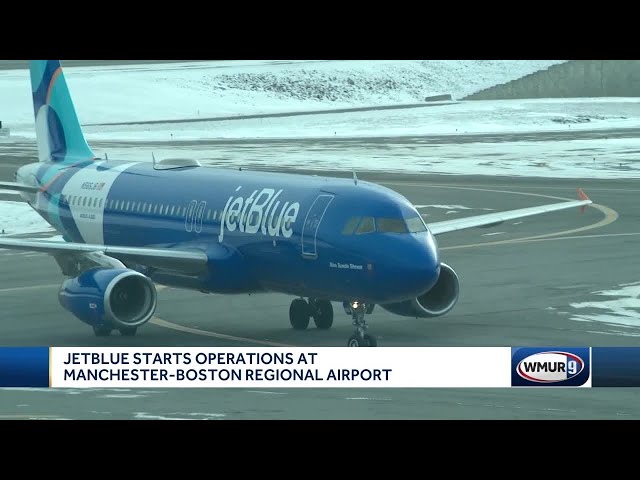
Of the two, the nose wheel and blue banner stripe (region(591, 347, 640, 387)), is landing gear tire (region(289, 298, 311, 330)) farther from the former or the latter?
blue banner stripe (region(591, 347, 640, 387))

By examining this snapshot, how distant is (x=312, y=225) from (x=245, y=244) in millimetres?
2546

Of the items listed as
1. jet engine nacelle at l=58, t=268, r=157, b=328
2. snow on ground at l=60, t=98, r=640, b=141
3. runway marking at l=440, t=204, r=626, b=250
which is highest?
snow on ground at l=60, t=98, r=640, b=141

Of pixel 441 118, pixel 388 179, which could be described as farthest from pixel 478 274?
pixel 441 118

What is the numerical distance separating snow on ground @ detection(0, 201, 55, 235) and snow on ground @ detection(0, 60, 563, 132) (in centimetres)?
6009

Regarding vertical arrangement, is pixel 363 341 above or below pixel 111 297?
below

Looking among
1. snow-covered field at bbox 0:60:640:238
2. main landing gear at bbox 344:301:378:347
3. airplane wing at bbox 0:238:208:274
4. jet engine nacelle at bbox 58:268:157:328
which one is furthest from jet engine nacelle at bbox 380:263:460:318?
snow-covered field at bbox 0:60:640:238

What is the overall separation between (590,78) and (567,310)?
12606cm

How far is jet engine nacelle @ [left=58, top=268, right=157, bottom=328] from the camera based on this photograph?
116ft

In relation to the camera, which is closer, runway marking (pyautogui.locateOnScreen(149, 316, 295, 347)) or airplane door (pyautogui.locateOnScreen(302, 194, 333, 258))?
airplane door (pyautogui.locateOnScreen(302, 194, 333, 258))

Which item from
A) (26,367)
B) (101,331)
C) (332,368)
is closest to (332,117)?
(101,331)

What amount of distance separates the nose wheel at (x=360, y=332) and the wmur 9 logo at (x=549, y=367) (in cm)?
1129

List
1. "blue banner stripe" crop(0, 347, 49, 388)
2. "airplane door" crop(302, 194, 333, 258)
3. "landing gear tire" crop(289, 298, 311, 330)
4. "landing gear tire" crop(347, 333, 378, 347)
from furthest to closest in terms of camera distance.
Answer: "landing gear tire" crop(289, 298, 311, 330) < "airplane door" crop(302, 194, 333, 258) < "landing gear tire" crop(347, 333, 378, 347) < "blue banner stripe" crop(0, 347, 49, 388)

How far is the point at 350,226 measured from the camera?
1350 inches

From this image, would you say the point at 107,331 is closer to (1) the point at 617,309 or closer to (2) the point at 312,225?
(2) the point at 312,225
